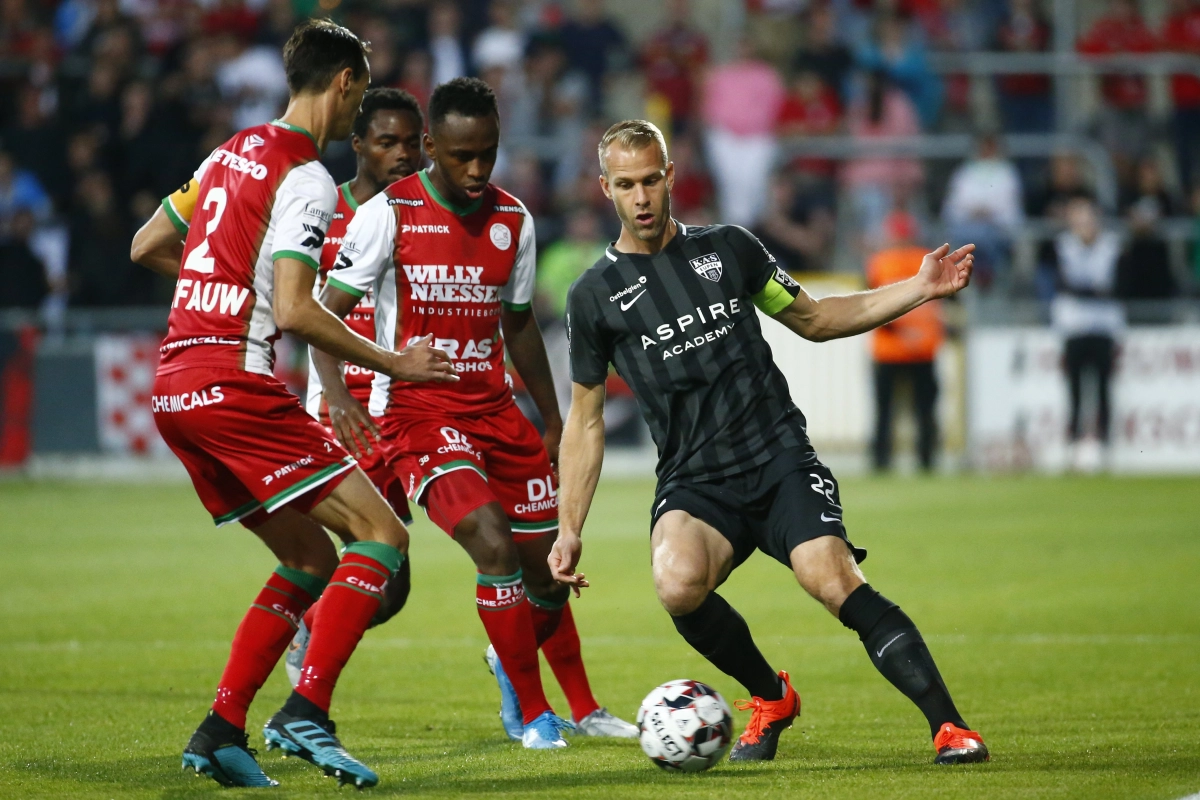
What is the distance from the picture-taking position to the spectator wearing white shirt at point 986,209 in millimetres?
18781

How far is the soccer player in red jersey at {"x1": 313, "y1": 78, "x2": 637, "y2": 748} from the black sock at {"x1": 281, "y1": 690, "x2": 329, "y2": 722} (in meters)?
1.01

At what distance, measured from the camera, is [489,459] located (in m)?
6.60

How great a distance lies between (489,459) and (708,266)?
1239 millimetres

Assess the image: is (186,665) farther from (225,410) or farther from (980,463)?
(980,463)

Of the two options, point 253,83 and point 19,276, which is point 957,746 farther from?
point 253,83

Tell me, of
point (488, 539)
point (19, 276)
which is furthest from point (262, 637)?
point (19, 276)

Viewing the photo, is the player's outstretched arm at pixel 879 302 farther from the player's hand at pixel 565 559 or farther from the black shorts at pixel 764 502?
the player's hand at pixel 565 559

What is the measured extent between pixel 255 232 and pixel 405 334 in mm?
1166

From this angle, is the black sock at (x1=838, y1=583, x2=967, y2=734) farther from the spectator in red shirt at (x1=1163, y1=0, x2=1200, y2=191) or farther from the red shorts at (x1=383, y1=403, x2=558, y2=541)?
the spectator in red shirt at (x1=1163, y1=0, x2=1200, y2=191)

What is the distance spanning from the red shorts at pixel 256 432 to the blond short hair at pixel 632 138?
143 cm

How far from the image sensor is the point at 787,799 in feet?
16.5

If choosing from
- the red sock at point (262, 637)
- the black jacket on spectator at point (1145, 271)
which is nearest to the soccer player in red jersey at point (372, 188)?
the red sock at point (262, 637)

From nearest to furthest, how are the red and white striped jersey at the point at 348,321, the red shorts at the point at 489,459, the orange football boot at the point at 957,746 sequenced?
the orange football boot at the point at 957,746 → the red shorts at the point at 489,459 → the red and white striped jersey at the point at 348,321

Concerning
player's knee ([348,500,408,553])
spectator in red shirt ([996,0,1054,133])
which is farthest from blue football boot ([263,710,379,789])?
spectator in red shirt ([996,0,1054,133])
